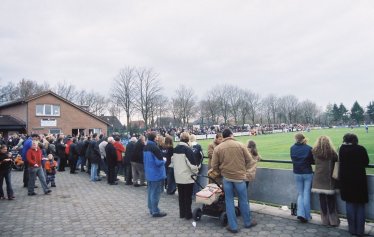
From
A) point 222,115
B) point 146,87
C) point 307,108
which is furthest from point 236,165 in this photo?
point 307,108

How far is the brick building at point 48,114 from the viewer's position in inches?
1447

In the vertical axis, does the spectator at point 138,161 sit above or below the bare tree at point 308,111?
below

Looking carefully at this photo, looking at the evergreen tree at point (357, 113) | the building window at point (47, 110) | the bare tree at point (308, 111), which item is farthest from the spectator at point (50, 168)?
the bare tree at point (308, 111)

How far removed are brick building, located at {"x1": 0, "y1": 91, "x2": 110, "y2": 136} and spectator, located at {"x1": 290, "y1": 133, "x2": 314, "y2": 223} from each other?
31.5 meters

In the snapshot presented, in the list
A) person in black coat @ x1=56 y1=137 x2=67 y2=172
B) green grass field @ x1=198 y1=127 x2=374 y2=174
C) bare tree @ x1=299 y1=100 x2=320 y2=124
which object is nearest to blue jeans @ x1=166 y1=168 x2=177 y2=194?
green grass field @ x1=198 y1=127 x2=374 y2=174

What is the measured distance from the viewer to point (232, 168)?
5.96 m

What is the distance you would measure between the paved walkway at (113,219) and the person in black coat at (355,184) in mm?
415

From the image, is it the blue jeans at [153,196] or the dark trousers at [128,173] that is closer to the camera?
the blue jeans at [153,196]

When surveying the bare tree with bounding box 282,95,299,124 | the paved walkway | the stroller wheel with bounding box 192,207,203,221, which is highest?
the bare tree with bounding box 282,95,299,124

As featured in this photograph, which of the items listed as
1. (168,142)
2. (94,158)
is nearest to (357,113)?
(94,158)

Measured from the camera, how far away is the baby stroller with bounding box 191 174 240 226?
6430 millimetres

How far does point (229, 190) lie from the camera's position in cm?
611

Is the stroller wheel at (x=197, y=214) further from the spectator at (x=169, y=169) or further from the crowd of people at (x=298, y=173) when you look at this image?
the spectator at (x=169, y=169)

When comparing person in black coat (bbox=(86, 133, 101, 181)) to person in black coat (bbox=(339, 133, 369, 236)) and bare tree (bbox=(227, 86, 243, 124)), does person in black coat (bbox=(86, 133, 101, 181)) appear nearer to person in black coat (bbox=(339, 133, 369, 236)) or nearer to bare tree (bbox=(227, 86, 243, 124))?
person in black coat (bbox=(339, 133, 369, 236))
